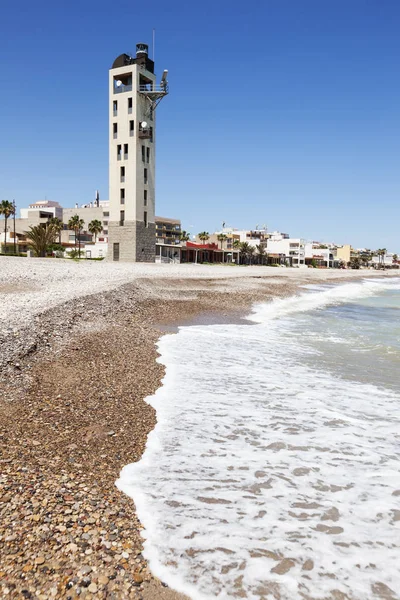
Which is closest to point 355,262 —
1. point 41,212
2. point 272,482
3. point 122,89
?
point 41,212

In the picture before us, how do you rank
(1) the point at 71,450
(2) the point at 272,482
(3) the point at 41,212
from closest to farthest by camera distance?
(2) the point at 272,482
(1) the point at 71,450
(3) the point at 41,212

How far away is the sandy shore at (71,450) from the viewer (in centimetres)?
304

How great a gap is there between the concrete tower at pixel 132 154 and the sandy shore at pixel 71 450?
44.8 metres

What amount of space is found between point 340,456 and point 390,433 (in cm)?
122

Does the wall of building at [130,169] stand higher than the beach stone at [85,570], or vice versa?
the wall of building at [130,169]

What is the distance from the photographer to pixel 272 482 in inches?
182

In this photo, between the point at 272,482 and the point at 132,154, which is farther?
the point at 132,154

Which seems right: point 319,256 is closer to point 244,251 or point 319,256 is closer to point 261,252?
point 261,252

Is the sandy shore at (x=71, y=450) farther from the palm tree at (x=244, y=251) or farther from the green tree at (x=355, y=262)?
the green tree at (x=355, y=262)

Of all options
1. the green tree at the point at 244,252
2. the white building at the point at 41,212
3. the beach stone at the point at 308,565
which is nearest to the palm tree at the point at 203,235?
the green tree at the point at 244,252

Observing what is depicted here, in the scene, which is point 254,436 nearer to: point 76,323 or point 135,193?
point 76,323

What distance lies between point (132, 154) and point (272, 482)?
180 feet

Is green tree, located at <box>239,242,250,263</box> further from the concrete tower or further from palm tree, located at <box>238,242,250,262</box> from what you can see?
the concrete tower

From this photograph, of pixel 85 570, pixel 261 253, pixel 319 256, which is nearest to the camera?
pixel 85 570
